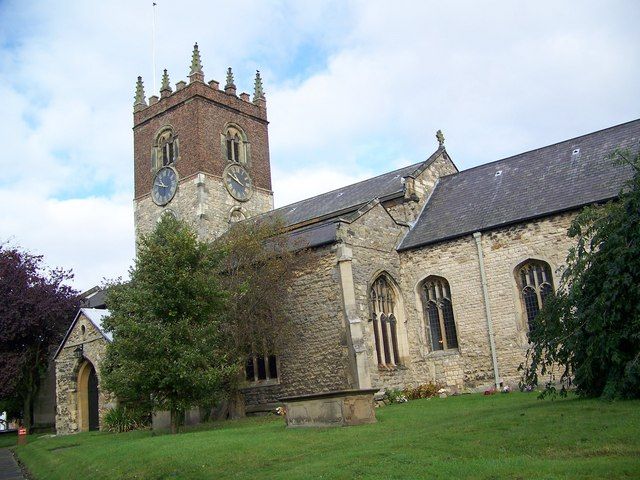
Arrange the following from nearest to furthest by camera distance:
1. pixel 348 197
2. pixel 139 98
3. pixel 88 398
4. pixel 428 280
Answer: pixel 428 280 < pixel 88 398 < pixel 348 197 < pixel 139 98

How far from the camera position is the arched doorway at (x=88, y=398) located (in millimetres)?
29984

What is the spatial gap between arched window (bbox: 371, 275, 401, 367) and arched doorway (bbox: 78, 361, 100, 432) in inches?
543

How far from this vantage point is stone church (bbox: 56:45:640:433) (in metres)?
22.7

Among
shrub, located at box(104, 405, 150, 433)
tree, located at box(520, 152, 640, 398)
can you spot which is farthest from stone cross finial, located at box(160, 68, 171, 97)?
tree, located at box(520, 152, 640, 398)

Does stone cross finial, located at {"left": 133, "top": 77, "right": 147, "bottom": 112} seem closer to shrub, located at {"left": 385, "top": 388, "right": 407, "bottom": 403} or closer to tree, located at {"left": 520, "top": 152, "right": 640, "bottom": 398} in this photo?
shrub, located at {"left": 385, "top": 388, "right": 407, "bottom": 403}

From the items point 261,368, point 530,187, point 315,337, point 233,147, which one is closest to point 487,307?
point 530,187

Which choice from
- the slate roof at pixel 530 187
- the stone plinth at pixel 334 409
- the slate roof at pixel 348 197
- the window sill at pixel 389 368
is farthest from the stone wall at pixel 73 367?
the stone plinth at pixel 334 409

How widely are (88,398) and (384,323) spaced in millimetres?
14798

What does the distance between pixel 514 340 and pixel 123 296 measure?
13.1m

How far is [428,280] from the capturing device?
25422 mm

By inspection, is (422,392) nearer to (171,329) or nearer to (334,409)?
(334,409)

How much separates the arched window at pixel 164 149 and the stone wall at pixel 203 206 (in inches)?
97.7

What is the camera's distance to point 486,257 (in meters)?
23.8

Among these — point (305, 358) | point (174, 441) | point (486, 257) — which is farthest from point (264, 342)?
point (486, 257)
